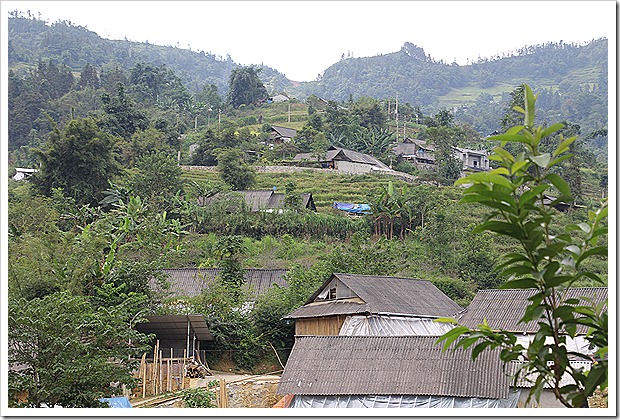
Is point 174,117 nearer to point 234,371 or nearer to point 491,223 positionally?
point 234,371

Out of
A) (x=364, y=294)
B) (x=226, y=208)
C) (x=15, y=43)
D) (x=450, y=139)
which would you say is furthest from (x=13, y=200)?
(x=15, y=43)

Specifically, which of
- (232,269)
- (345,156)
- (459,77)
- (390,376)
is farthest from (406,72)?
(390,376)

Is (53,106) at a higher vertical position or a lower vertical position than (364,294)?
higher

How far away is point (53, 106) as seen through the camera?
116 feet

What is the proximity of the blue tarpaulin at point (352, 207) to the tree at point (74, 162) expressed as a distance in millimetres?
7060

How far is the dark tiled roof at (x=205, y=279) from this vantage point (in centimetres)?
1331

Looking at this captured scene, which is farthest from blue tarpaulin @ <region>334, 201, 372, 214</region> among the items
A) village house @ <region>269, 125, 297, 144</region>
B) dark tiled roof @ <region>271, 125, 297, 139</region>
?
dark tiled roof @ <region>271, 125, 297, 139</region>

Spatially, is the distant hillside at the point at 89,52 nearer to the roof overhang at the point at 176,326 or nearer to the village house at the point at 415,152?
the village house at the point at 415,152

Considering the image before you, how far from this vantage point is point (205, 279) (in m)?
13.3

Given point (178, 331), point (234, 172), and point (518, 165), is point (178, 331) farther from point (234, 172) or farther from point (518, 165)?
point (234, 172)

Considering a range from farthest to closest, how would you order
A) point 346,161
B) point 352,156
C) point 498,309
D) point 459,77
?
point 459,77, point 352,156, point 346,161, point 498,309

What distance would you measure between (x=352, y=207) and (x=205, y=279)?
8.93 m

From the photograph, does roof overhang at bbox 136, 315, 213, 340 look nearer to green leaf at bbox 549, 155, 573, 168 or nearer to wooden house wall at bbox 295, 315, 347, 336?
wooden house wall at bbox 295, 315, 347, 336

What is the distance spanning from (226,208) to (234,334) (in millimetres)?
8492
